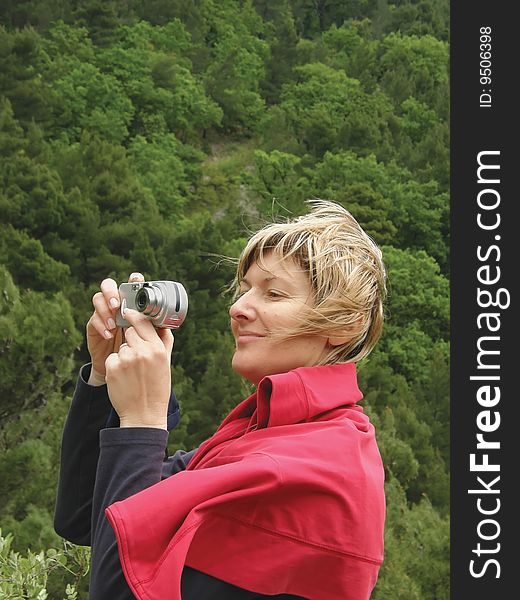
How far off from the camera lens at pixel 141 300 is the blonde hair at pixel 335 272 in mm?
213

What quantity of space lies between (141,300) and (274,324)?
210mm

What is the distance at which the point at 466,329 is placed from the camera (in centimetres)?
952

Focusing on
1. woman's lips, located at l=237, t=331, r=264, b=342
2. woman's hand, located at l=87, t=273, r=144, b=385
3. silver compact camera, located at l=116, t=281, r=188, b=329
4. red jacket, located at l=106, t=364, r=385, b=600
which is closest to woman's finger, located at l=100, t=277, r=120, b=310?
woman's hand, located at l=87, t=273, r=144, b=385

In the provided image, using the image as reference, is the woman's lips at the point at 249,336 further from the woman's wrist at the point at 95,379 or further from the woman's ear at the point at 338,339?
the woman's wrist at the point at 95,379

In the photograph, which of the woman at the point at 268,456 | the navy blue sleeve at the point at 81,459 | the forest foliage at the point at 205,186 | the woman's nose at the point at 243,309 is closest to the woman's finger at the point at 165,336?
the woman at the point at 268,456

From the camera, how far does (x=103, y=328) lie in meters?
1.75

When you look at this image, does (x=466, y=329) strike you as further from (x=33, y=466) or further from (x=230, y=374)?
(x=230, y=374)

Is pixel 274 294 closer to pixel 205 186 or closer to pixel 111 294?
pixel 111 294

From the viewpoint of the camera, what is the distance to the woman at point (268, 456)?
139 cm

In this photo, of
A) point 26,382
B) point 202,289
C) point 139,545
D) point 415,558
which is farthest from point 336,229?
point 202,289

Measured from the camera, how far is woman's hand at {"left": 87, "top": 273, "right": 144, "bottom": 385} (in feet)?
5.61

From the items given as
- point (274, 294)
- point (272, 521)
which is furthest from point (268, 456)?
point (274, 294)

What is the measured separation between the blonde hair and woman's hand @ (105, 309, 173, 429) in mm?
204

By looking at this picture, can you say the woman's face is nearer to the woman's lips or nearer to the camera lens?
the woman's lips
